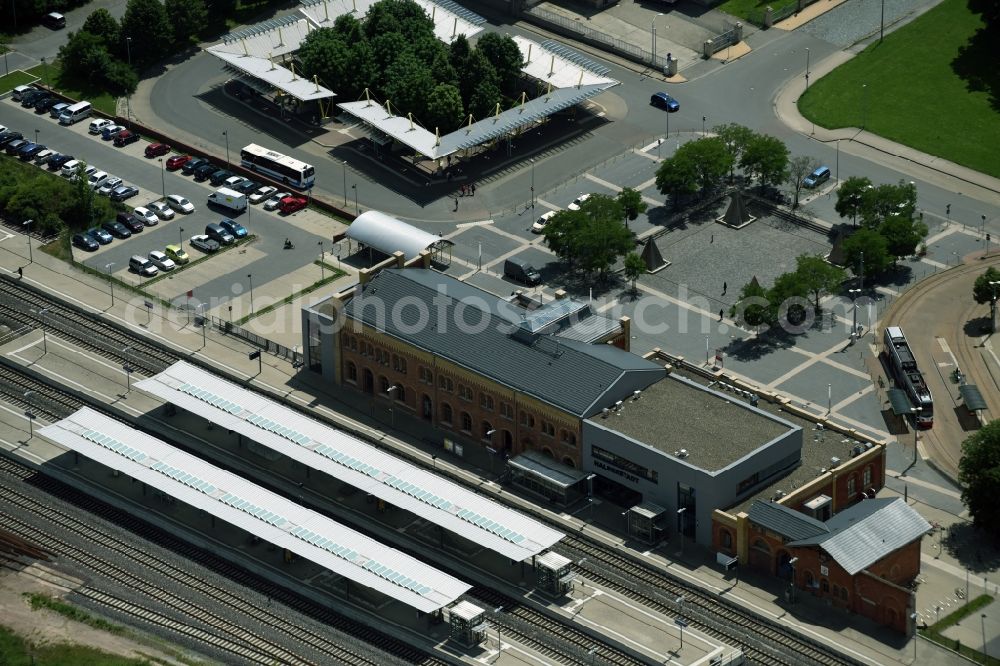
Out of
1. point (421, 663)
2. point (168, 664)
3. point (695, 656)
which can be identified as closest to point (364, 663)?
point (421, 663)

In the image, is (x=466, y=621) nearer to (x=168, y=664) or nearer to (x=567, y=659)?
(x=567, y=659)

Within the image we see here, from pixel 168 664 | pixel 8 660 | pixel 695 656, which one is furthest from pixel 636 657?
pixel 8 660

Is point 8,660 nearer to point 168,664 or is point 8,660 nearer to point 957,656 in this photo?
point 168,664

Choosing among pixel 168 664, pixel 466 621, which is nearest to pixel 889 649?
pixel 466 621

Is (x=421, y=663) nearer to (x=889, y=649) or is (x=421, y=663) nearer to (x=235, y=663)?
(x=235, y=663)

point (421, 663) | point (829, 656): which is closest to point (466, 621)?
point (421, 663)

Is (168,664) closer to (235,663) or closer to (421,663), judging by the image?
(235,663)

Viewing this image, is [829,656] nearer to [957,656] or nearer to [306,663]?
[957,656]
